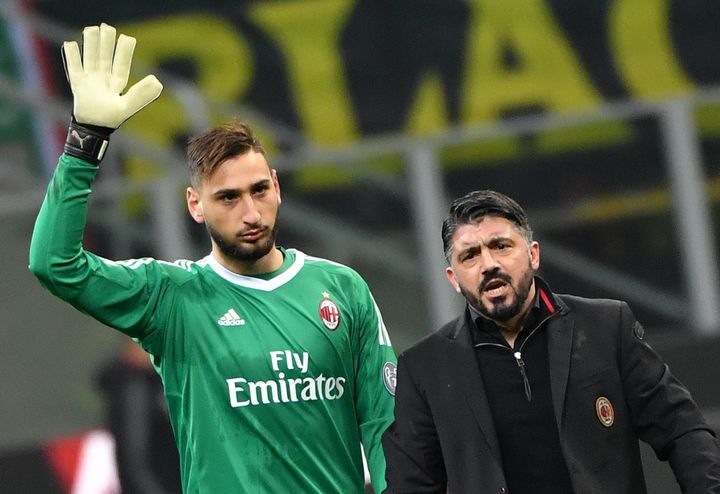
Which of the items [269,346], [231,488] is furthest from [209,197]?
[231,488]

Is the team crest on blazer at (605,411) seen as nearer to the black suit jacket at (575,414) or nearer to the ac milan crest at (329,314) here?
the black suit jacket at (575,414)

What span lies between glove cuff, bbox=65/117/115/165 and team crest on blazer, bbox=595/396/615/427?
4.19 ft

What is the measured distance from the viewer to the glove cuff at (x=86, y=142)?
389cm

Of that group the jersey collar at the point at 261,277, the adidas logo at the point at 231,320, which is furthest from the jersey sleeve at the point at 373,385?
the adidas logo at the point at 231,320

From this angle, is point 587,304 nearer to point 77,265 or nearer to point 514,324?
point 514,324

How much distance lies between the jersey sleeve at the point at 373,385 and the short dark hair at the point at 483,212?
1.36ft

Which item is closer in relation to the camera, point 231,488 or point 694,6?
point 231,488

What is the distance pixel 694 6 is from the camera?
12070mm

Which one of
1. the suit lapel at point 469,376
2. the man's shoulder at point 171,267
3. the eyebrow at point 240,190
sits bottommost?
the suit lapel at point 469,376

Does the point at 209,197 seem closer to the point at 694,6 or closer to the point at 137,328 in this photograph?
the point at 137,328

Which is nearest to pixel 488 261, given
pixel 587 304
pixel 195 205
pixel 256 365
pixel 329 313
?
pixel 587 304

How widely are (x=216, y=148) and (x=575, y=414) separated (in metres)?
1.07

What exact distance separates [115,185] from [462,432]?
425cm

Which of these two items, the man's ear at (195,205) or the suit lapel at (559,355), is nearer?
the suit lapel at (559,355)
